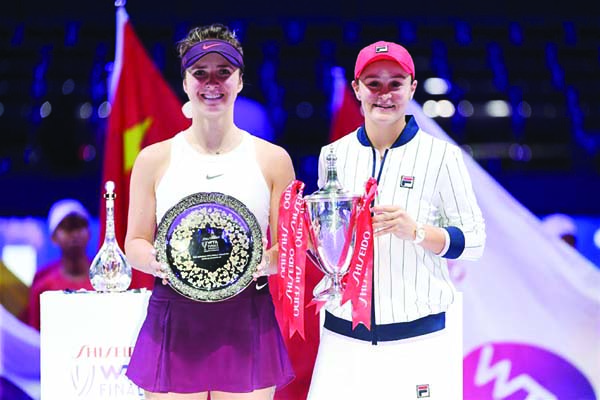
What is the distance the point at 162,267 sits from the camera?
86.7 inches

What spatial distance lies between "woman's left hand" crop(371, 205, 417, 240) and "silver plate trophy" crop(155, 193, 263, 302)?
1.04 ft

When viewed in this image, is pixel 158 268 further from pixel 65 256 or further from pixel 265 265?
pixel 65 256

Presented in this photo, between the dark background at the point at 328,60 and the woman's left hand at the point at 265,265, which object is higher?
the dark background at the point at 328,60

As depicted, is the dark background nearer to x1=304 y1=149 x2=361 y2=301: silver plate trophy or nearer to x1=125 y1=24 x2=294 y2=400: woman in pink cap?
x1=125 y1=24 x2=294 y2=400: woman in pink cap

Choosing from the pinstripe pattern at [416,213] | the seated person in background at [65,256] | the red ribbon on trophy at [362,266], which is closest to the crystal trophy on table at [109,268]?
the pinstripe pattern at [416,213]

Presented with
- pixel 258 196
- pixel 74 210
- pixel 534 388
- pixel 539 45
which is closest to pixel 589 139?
pixel 539 45

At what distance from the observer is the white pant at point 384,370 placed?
2.22 metres

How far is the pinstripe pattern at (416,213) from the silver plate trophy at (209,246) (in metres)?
0.29

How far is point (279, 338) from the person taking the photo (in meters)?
2.32

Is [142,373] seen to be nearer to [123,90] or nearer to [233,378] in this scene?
[233,378]

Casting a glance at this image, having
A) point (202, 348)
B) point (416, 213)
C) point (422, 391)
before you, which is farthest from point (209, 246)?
point (422, 391)

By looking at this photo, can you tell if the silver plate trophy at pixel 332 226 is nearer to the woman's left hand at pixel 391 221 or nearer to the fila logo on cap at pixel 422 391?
the woman's left hand at pixel 391 221

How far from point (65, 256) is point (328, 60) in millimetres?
3800

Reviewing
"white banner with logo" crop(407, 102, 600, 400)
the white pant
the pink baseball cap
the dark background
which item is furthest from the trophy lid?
the dark background
